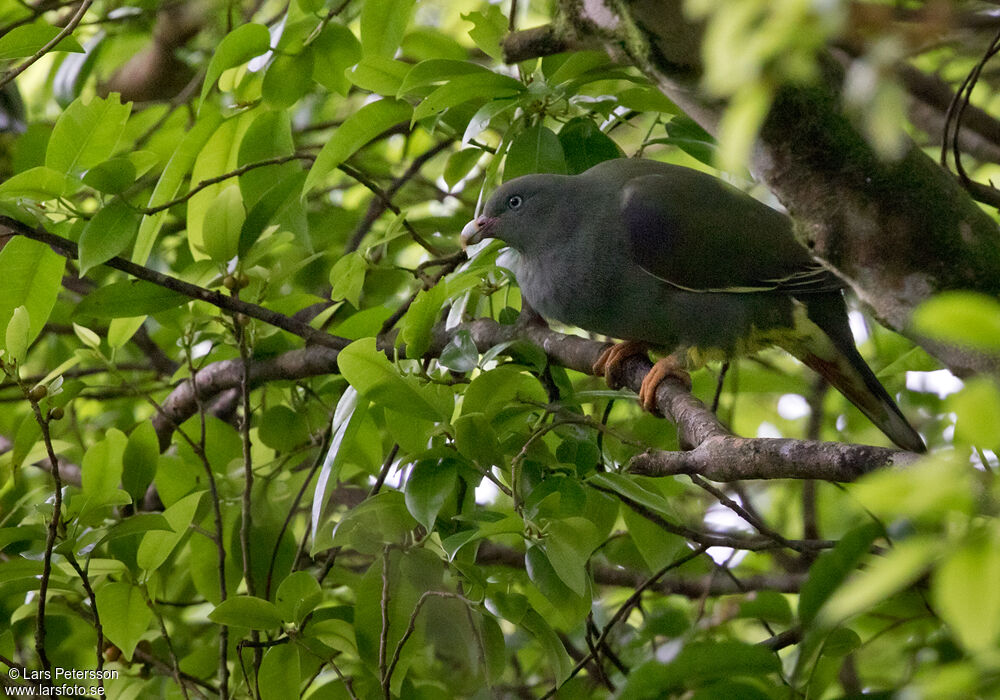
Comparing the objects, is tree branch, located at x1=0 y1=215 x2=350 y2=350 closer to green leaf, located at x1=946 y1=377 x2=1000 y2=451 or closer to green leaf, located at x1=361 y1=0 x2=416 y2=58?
green leaf, located at x1=361 y1=0 x2=416 y2=58

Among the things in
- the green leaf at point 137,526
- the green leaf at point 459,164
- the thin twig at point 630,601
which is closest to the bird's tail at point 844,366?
the thin twig at point 630,601

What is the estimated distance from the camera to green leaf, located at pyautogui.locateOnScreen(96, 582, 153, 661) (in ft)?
7.59

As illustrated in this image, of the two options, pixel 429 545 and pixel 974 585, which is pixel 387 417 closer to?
pixel 429 545

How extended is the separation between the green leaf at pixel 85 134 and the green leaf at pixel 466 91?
824mm

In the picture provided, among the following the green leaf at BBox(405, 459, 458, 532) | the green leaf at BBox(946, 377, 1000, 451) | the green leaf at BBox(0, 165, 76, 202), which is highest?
the green leaf at BBox(946, 377, 1000, 451)

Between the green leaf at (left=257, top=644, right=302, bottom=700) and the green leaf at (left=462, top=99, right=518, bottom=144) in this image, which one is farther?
the green leaf at (left=462, top=99, right=518, bottom=144)

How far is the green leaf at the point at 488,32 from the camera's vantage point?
263 centimetres

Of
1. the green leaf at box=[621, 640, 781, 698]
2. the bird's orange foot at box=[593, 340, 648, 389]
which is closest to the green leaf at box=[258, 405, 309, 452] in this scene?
the bird's orange foot at box=[593, 340, 648, 389]

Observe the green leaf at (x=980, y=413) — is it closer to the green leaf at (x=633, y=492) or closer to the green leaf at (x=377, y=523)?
the green leaf at (x=633, y=492)

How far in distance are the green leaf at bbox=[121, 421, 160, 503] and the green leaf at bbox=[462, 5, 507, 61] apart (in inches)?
55.5

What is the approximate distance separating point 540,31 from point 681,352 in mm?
1388

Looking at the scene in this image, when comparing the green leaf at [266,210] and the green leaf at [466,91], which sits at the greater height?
the green leaf at [466,91]

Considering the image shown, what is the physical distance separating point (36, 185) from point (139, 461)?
78cm

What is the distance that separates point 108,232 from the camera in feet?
7.71
